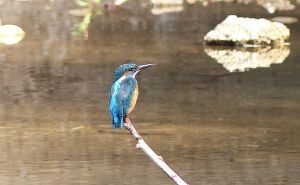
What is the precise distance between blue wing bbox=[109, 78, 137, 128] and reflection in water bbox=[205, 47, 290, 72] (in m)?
5.20

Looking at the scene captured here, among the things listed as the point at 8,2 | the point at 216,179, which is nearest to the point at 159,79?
the point at 216,179

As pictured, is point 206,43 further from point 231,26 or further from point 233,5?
point 233,5

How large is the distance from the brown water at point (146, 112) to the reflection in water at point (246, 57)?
4.1 inches

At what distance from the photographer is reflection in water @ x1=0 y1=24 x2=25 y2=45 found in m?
10.5

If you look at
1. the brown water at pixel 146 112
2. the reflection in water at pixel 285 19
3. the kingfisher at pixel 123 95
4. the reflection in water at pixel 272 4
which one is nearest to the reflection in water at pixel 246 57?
the brown water at pixel 146 112

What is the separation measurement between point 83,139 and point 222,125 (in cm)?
102

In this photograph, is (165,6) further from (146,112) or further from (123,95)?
(123,95)

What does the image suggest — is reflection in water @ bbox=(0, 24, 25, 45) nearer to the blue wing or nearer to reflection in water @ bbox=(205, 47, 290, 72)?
reflection in water @ bbox=(205, 47, 290, 72)

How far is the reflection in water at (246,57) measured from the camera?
9000 millimetres

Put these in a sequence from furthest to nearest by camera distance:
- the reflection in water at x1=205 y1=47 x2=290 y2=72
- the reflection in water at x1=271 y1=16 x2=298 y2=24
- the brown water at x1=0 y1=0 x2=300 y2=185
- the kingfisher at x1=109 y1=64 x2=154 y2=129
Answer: the reflection in water at x1=271 y1=16 x2=298 y2=24
the reflection in water at x1=205 y1=47 x2=290 y2=72
the brown water at x1=0 y1=0 x2=300 y2=185
the kingfisher at x1=109 y1=64 x2=154 y2=129

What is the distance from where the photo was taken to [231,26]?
10219 mm

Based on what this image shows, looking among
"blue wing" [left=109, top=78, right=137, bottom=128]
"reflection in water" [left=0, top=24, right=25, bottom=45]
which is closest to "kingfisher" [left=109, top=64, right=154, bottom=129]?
"blue wing" [left=109, top=78, right=137, bottom=128]

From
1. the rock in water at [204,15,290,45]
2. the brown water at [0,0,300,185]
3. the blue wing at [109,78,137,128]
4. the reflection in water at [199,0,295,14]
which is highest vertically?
the blue wing at [109,78,137,128]

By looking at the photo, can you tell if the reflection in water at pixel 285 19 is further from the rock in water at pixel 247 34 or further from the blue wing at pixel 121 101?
the blue wing at pixel 121 101
